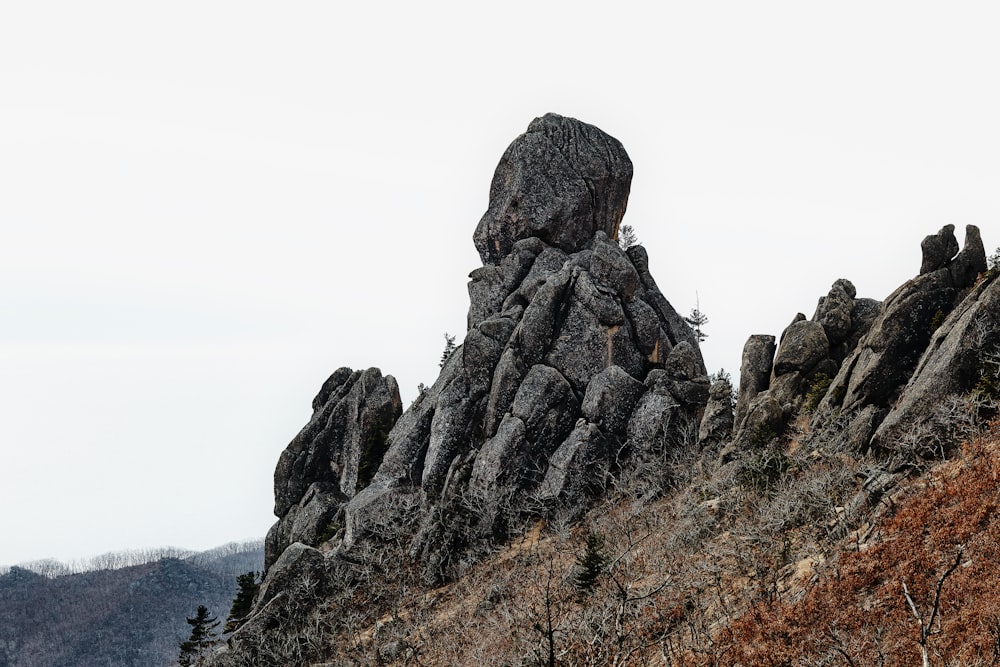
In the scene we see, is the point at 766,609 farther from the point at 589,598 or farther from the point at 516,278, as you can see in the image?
the point at 516,278

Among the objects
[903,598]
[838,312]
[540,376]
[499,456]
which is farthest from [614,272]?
[903,598]

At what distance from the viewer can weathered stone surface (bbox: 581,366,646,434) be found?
4688cm

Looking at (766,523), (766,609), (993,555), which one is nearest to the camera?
(993,555)

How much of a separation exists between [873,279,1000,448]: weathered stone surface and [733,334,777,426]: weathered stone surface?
12.9 metres

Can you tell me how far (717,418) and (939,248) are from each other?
1498cm

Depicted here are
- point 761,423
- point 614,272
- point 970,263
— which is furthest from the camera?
point 614,272

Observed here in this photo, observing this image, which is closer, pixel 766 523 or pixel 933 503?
pixel 933 503

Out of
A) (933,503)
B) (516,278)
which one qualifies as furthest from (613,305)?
(933,503)

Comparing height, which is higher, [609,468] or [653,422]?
[653,422]

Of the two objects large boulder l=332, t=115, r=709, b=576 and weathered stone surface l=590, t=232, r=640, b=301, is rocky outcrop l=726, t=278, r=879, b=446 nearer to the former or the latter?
large boulder l=332, t=115, r=709, b=576

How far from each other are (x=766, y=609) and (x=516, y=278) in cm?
3847

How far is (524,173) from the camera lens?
60.2 metres

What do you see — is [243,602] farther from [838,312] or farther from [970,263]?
[970,263]

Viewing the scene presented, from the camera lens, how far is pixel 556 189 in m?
60.2
